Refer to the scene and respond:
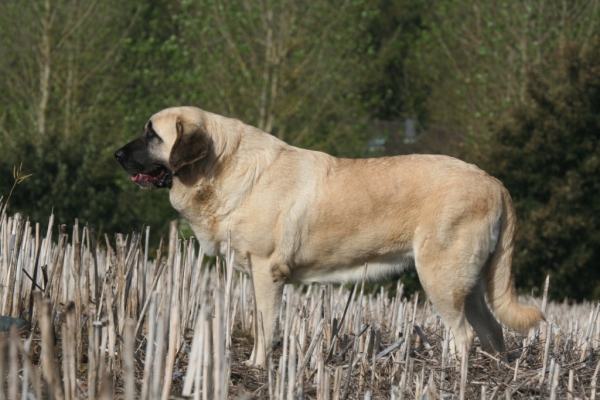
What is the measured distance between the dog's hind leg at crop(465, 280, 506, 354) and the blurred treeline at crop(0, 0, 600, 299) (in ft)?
33.3

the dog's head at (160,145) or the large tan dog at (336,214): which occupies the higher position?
the dog's head at (160,145)

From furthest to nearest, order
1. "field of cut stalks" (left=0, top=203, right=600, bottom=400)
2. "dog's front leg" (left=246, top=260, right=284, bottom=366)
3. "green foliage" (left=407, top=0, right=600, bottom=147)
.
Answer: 1. "green foliage" (left=407, top=0, right=600, bottom=147)
2. "dog's front leg" (left=246, top=260, right=284, bottom=366)
3. "field of cut stalks" (left=0, top=203, right=600, bottom=400)

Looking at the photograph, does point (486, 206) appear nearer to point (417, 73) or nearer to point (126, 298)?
point (126, 298)

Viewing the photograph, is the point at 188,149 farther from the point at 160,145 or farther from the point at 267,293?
the point at 267,293

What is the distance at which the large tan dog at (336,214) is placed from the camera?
5.58m

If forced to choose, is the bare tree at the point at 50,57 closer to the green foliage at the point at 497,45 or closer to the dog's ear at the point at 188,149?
the green foliage at the point at 497,45

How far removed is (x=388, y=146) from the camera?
994 inches

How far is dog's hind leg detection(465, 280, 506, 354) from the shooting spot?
19.1 ft

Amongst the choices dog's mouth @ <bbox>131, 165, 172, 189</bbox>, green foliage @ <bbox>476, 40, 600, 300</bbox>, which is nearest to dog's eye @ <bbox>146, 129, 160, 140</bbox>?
dog's mouth @ <bbox>131, 165, 172, 189</bbox>

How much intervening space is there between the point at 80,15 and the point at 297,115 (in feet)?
23.1

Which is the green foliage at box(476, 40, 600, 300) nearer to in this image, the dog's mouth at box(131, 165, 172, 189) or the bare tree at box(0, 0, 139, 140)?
the dog's mouth at box(131, 165, 172, 189)

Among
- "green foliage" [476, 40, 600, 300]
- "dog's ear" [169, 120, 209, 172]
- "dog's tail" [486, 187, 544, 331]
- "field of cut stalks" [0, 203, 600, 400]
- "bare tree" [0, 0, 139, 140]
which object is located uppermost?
"bare tree" [0, 0, 139, 140]

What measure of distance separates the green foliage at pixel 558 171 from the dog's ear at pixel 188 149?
11280mm

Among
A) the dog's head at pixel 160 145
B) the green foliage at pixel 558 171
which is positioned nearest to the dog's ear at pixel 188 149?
the dog's head at pixel 160 145
